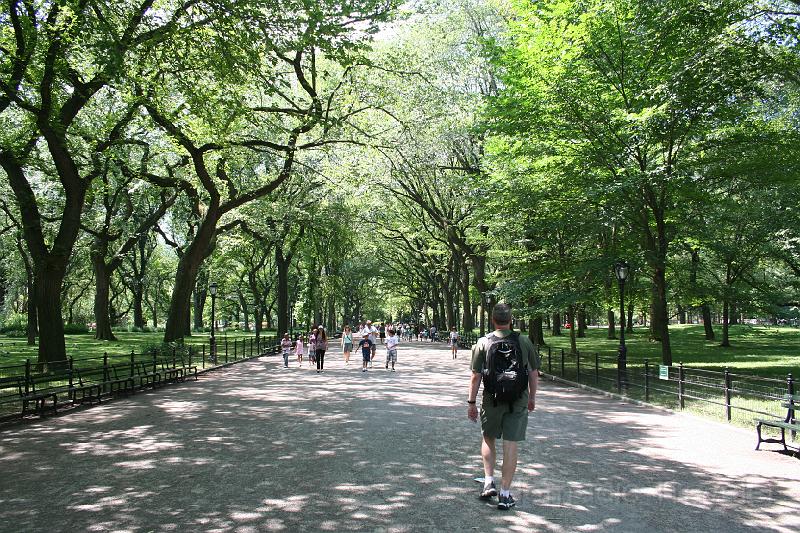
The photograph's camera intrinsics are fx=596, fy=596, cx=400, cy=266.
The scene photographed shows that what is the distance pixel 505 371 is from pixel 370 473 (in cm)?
230

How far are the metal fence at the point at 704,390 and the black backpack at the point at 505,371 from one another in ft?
18.0

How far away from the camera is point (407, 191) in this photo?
122ft

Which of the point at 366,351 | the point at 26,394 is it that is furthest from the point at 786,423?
the point at 366,351

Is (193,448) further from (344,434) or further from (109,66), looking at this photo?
(109,66)

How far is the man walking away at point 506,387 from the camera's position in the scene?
5355 millimetres

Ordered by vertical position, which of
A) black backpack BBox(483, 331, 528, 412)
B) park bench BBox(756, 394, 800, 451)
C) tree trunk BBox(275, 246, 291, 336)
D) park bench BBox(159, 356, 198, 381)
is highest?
tree trunk BBox(275, 246, 291, 336)

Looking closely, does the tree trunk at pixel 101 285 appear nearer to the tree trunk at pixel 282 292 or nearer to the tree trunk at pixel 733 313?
the tree trunk at pixel 282 292

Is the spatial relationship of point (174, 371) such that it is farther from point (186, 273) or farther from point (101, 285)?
point (101, 285)

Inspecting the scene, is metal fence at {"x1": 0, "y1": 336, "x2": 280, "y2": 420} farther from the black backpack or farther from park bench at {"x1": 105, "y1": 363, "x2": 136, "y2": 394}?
the black backpack

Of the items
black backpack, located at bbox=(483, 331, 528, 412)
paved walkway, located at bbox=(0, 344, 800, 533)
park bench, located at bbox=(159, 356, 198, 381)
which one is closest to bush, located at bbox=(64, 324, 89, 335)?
park bench, located at bbox=(159, 356, 198, 381)

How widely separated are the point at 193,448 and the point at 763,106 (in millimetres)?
21039

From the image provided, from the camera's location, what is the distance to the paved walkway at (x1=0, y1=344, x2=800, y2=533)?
5160mm

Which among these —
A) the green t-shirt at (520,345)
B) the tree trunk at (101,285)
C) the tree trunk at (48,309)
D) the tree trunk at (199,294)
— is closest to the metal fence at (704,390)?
the green t-shirt at (520,345)

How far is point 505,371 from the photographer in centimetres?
535
